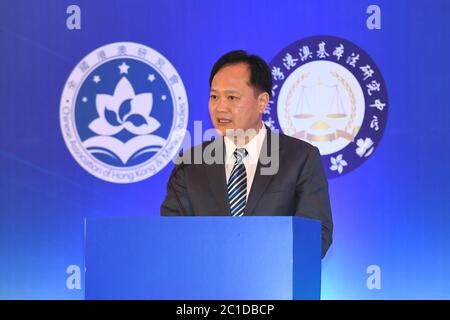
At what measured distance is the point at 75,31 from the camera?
3793 millimetres

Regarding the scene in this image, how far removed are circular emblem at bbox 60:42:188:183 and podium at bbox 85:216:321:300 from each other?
5.90 feet

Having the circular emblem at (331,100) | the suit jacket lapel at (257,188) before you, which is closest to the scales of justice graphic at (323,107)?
the circular emblem at (331,100)

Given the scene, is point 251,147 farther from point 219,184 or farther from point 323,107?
point 323,107

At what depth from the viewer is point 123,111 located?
3787 mm

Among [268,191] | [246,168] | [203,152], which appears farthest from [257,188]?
[203,152]

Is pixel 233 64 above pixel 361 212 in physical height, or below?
above

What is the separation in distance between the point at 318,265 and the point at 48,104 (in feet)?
6.75

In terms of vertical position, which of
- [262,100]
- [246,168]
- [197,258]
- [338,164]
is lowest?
[197,258]

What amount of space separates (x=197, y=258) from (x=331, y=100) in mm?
1909

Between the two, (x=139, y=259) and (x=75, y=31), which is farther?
(x=75, y=31)

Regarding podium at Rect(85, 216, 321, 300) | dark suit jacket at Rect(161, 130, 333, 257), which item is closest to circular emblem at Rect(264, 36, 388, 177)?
dark suit jacket at Rect(161, 130, 333, 257)

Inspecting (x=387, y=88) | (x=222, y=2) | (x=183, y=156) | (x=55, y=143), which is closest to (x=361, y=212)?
(x=387, y=88)

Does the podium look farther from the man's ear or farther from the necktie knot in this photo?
the man's ear

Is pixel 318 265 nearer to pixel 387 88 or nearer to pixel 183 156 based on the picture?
pixel 183 156
